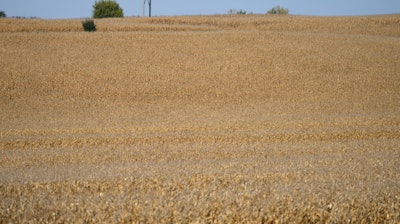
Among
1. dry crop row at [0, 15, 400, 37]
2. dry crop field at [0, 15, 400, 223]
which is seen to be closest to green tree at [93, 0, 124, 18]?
dry crop row at [0, 15, 400, 37]

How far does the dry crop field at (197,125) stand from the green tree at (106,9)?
95.2 ft

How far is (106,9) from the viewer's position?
2475 inches

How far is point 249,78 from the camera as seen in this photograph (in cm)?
2198

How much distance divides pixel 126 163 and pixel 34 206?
3.14 meters

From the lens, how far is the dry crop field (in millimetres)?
5227

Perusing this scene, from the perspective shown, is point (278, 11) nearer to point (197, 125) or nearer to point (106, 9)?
point (106, 9)

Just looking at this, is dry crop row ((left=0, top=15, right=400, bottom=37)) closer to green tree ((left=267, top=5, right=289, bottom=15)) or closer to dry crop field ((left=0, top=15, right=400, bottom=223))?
dry crop field ((left=0, top=15, right=400, bottom=223))

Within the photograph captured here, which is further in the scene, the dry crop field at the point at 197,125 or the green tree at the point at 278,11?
the green tree at the point at 278,11

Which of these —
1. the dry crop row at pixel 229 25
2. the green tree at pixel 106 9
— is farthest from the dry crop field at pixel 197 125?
the green tree at pixel 106 9

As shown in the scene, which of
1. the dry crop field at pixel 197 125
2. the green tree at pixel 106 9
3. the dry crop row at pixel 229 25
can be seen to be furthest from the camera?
the green tree at pixel 106 9

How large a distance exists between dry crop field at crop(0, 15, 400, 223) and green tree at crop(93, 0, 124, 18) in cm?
2901

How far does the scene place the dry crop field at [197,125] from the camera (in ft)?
17.1

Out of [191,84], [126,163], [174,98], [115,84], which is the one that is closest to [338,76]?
[191,84]

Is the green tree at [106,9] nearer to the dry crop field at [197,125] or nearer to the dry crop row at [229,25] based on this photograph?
the dry crop row at [229,25]
